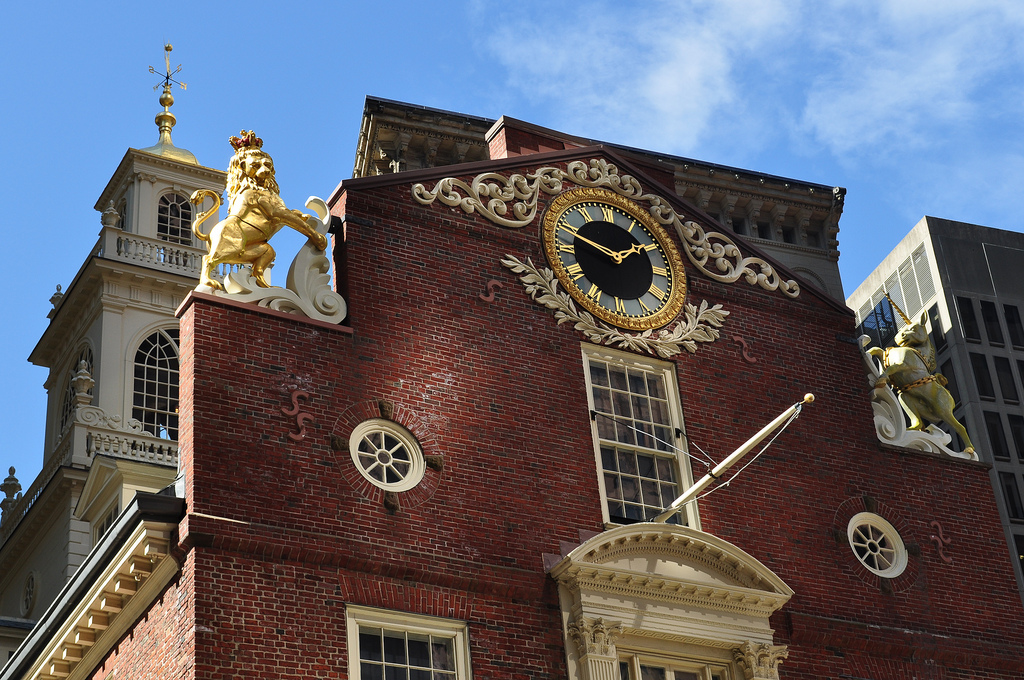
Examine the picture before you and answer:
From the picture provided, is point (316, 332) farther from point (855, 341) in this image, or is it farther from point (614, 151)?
point (855, 341)

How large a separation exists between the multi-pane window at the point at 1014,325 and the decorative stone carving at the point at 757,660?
31326 mm

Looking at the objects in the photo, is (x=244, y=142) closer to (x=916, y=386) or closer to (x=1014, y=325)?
(x=916, y=386)

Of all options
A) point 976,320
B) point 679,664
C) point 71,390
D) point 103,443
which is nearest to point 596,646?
point 679,664

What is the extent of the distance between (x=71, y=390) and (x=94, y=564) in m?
16.4

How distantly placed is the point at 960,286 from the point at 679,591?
1265 inches

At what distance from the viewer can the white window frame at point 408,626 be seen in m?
17.8

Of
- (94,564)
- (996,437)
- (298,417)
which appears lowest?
(94,564)

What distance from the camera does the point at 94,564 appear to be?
18.8 metres

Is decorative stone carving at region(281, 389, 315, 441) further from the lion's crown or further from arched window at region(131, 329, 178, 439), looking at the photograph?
arched window at region(131, 329, 178, 439)

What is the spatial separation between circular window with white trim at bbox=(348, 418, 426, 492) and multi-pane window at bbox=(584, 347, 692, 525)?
2849 mm

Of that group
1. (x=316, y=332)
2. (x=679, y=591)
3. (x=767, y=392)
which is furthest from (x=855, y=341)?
(x=316, y=332)

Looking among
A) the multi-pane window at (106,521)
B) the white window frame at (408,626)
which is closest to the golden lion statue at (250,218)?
the white window frame at (408,626)

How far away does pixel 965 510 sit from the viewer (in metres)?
24.0

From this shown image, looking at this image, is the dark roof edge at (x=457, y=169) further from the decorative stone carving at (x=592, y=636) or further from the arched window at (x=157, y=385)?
the arched window at (x=157, y=385)
